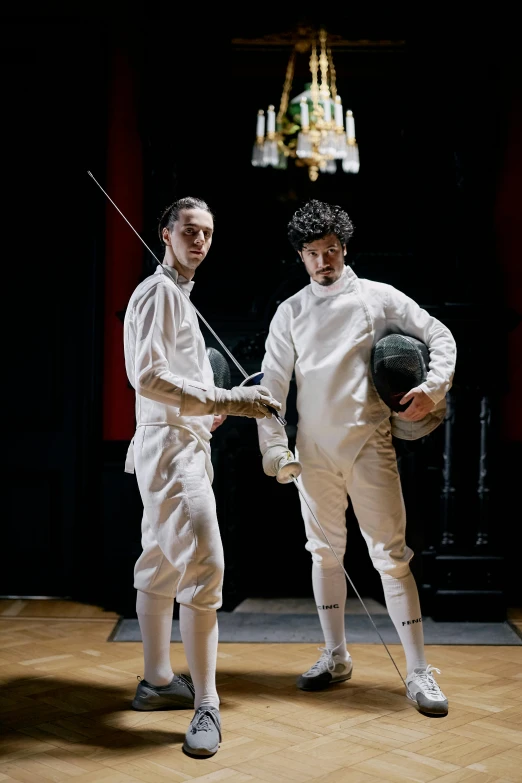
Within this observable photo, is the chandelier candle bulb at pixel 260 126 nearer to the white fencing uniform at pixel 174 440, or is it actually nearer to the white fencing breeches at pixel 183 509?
the white fencing uniform at pixel 174 440

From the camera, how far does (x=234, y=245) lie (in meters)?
4.22

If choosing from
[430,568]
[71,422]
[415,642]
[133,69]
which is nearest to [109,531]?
[71,422]

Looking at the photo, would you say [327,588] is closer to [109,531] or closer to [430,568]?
[430,568]

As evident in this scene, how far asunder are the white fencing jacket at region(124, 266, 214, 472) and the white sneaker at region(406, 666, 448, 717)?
0.97 metres

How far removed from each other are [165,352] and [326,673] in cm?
122

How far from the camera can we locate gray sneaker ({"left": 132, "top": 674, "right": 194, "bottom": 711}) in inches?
108

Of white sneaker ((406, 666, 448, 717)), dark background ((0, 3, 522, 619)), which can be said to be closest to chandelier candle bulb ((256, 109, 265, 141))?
dark background ((0, 3, 522, 619))

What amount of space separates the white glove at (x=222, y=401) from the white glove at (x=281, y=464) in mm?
225

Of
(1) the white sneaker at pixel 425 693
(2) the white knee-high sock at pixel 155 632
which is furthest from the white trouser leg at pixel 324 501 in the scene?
(2) the white knee-high sock at pixel 155 632

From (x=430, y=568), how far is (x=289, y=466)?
1.66m

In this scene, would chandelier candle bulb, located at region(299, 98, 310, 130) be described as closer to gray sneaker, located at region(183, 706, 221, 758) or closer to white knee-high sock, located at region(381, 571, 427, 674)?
white knee-high sock, located at region(381, 571, 427, 674)

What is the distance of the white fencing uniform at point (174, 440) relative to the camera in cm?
247

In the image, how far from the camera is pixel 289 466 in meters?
2.65

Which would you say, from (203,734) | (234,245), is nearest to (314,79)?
(234,245)
